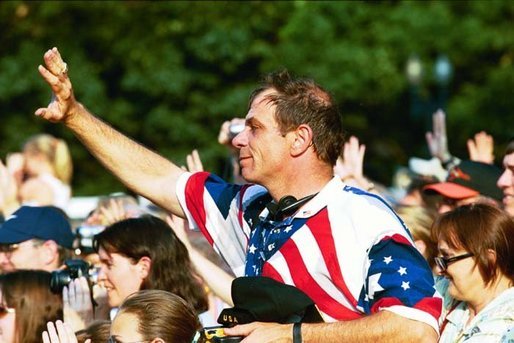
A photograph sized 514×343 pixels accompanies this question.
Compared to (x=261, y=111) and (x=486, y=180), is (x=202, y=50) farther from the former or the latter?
(x=261, y=111)

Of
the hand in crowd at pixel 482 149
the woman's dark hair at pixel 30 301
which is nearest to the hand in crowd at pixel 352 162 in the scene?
the hand in crowd at pixel 482 149

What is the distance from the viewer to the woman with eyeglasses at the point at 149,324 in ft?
16.5

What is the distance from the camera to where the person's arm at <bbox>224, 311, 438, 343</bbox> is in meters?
4.48

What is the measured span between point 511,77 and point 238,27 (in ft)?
11.8

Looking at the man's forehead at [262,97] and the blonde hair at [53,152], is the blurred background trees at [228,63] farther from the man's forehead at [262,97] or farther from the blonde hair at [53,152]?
the man's forehead at [262,97]

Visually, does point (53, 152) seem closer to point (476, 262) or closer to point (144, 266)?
point (144, 266)

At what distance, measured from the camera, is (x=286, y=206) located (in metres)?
4.96

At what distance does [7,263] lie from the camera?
8.05 m

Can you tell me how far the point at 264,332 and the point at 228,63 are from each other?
1180 cm

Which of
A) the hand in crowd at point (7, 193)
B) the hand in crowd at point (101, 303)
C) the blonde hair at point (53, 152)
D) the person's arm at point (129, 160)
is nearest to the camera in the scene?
the person's arm at point (129, 160)

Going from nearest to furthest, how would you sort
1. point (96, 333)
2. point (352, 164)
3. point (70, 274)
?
point (96, 333) < point (70, 274) < point (352, 164)

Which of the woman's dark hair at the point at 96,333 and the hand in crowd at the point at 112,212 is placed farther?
the hand in crowd at the point at 112,212

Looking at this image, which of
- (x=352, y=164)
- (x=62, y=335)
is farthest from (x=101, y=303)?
(x=62, y=335)

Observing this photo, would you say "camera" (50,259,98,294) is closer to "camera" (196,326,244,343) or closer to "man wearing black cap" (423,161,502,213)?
"camera" (196,326,244,343)
